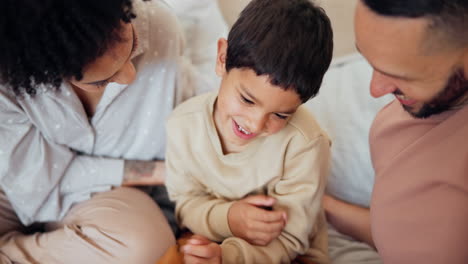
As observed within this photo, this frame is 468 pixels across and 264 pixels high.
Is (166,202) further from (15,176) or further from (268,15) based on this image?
(268,15)

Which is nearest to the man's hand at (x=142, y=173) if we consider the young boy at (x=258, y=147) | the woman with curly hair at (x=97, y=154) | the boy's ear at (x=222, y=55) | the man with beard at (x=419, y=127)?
the woman with curly hair at (x=97, y=154)

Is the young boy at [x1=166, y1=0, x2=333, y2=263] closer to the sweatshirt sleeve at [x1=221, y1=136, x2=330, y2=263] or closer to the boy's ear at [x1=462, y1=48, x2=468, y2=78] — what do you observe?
the sweatshirt sleeve at [x1=221, y1=136, x2=330, y2=263]

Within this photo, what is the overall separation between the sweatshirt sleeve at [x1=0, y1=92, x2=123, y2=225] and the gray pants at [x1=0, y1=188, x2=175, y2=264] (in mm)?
42

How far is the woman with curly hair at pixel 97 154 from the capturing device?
3.01ft

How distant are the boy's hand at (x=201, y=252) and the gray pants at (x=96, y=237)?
189 mm

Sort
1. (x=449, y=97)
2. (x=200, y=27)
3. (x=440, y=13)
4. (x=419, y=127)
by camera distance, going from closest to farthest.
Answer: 1. (x=440, y=13)
2. (x=449, y=97)
3. (x=419, y=127)
4. (x=200, y=27)

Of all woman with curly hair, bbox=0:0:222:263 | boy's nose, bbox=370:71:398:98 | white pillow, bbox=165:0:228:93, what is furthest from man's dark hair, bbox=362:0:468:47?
white pillow, bbox=165:0:228:93

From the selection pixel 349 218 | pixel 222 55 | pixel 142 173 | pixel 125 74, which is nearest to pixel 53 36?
pixel 125 74

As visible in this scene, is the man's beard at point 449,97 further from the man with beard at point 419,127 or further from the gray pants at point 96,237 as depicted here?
the gray pants at point 96,237

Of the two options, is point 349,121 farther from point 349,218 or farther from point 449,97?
point 449,97

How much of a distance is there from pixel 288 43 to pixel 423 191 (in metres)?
0.39

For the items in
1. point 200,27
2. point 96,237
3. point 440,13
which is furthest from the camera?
point 200,27

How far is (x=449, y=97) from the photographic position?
66 cm

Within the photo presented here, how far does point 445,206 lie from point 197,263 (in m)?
0.51
